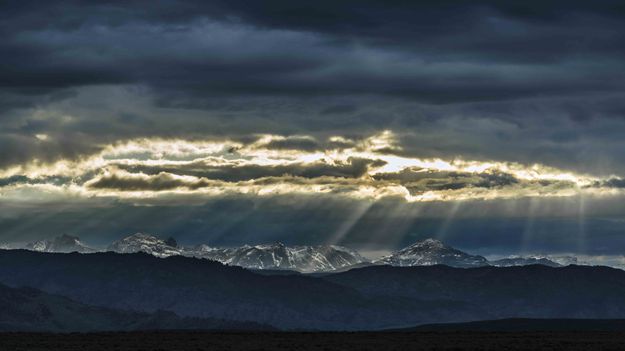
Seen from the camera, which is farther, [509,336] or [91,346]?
[509,336]

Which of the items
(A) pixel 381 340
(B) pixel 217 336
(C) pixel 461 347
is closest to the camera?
(C) pixel 461 347

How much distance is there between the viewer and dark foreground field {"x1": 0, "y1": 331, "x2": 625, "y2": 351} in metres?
162

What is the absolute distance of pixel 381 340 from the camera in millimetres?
182875

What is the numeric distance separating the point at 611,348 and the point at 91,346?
256 ft

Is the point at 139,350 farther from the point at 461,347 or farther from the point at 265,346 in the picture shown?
the point at 461,347

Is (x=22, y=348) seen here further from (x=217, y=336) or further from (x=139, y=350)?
(x=217, y=336)

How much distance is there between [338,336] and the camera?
7672 inches

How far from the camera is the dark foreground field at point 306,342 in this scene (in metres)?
162

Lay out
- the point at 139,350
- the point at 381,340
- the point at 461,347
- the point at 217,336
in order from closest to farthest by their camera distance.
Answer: the point at 139,350 < the point at 461,347 < the point at 381,340 < the point at 217,336

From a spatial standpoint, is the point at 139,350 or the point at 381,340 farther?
the point at 381,340

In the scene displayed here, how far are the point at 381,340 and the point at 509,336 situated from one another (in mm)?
27755

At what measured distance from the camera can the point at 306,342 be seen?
17550cm

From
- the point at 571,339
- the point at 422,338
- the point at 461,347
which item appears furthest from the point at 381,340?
the point at 571,339

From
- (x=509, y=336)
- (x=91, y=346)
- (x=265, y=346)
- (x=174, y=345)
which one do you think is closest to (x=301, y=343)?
(x=265, y=346)
